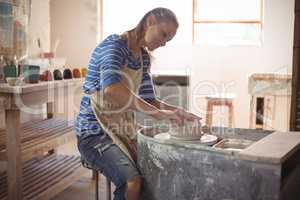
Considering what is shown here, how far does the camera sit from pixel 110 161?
1944 mm

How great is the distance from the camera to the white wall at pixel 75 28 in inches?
209

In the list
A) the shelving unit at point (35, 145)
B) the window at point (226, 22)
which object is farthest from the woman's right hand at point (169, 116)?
the window at point (226, 22)

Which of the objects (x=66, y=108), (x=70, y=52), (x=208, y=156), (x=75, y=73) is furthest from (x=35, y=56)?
(x=208, y=156)

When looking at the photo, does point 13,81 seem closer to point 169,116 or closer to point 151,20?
point 151,20

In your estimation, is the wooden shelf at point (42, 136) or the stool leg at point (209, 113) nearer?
the wooden shelf at point (42, 136)

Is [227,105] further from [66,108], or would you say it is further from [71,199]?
[71,199]

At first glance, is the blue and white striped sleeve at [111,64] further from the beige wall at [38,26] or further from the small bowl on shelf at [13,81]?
the beige wall at [38,26]

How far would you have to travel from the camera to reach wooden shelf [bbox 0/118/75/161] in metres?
2.80

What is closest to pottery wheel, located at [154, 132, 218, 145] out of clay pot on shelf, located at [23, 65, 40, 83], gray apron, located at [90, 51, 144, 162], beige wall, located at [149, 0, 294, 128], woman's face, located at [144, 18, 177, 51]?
gray apron, located at [90, 51, 144, 162]

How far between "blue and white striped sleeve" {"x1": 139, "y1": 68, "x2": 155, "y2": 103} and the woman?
64 millimetres

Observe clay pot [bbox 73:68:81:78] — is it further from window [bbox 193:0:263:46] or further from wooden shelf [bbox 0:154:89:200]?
window [bbox 193:0:263:46]

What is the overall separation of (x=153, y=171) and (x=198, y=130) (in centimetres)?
29

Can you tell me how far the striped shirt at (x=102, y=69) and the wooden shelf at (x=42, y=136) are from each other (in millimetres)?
820

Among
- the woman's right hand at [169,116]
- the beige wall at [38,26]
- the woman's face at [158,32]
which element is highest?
the beige wall at [38,26]
